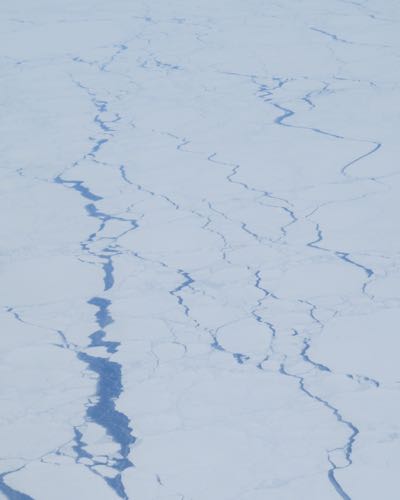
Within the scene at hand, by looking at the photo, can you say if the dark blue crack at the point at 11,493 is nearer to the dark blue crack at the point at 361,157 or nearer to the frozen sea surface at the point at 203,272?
the frozen sea surface at the point at 203,272

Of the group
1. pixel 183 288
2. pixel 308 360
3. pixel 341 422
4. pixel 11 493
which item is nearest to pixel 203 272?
pixel 183 288

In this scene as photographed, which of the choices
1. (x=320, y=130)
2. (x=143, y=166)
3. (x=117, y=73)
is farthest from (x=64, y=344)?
(x=117, y=73)

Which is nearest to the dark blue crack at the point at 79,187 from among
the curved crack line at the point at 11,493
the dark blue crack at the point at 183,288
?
the dark blue crack at the point at 183,288

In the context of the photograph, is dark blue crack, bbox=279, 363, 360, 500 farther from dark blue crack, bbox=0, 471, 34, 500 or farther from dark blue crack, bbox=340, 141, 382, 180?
dark blue crack, bbox=340, 141, 382, 180

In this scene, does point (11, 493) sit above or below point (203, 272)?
above

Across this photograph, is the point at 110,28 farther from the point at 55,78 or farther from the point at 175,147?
the point at 175,147

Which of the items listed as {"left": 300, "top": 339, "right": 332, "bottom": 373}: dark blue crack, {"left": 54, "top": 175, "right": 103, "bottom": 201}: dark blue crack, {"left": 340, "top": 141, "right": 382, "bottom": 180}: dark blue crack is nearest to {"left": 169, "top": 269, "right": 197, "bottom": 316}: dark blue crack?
{"left": 300, "top": 339, "right": 332, "bottom": 373}: dark blue crack

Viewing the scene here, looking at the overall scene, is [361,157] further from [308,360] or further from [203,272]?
[308,360]

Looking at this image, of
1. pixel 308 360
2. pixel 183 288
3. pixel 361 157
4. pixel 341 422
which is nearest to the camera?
pixel 341 422

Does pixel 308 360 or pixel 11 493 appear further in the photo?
pixel 308 360
